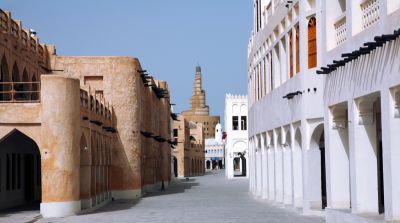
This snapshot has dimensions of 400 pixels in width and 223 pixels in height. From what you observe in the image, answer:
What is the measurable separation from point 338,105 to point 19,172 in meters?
19.1

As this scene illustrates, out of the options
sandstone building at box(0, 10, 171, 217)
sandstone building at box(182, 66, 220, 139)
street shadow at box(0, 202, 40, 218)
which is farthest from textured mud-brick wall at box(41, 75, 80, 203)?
sandstone building at box(182, 66, 220, 139)

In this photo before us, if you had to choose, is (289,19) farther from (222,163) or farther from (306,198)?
(222,163)

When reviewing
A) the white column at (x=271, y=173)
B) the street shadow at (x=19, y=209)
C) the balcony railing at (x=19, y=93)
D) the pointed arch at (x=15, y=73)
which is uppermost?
the pointed arch at (x=15, y=73)

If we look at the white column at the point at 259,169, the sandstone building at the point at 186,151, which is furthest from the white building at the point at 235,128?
the white column at the point at 259,169

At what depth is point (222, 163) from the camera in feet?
478

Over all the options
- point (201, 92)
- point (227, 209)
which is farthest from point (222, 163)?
point (227, 209)

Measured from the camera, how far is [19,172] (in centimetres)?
3156

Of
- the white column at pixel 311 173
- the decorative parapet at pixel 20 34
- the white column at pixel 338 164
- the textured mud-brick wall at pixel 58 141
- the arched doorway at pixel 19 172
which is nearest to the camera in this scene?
the white column at pixel 338 164

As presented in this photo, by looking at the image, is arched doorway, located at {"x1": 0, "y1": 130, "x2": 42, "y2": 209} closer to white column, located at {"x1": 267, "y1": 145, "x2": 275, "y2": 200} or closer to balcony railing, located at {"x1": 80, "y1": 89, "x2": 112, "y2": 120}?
balcony railing, located at {"x1": 80, "y1": 89, "x2": 112, "y2": 120}

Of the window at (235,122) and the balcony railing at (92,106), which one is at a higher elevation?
the window at (235,122)

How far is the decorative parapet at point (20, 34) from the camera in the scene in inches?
1087

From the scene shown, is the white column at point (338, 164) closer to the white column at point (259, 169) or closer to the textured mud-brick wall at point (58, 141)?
the textured mud-brick wall at point (58, 141)

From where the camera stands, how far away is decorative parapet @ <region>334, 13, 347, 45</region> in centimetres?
1627

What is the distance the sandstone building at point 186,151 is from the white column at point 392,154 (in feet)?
208
